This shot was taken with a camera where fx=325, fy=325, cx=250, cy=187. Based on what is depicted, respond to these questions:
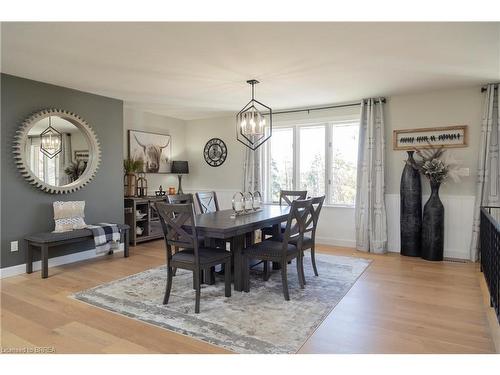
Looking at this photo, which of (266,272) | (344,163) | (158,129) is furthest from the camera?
(158,129)

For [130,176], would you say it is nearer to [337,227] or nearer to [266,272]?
[266,272]

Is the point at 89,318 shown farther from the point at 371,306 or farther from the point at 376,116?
the point at 376,116

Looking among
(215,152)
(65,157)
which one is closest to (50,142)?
(65,157)

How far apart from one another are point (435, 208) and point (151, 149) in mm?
4794

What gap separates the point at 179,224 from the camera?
112 inches

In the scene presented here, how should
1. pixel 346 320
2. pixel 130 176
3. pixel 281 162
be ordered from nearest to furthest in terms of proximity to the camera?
pixel 346 320, pixel 130 176, pixel 281 162

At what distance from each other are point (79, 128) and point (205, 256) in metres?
2.89

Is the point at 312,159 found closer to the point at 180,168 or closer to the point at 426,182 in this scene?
the point at 426,182

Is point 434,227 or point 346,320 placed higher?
point 434,227

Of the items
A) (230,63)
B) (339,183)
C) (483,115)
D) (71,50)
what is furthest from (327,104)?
(71,50)

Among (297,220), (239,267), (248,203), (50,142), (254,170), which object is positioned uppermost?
(50,142)

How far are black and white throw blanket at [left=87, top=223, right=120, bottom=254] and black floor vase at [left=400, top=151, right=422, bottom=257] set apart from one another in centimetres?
403

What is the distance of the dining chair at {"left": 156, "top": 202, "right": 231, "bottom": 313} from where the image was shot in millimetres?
2771

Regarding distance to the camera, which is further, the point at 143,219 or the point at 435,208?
the point at 143,219
